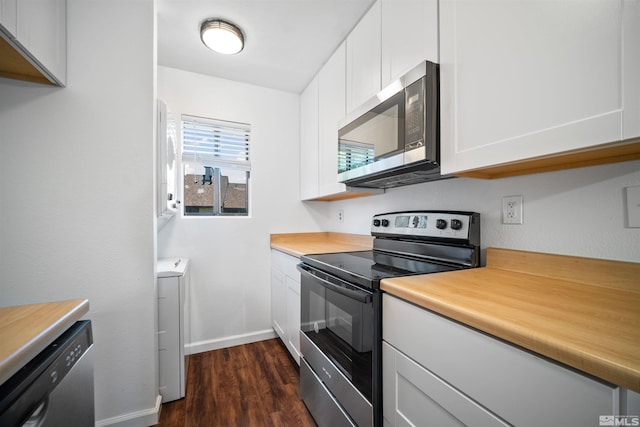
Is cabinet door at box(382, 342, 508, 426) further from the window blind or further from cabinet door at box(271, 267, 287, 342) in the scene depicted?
the window blind

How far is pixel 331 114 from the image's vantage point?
6.68ft

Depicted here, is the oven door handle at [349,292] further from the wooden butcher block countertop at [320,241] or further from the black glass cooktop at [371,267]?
the wooden butcher block countertop at [320,241]

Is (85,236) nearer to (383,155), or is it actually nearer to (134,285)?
(134,285)

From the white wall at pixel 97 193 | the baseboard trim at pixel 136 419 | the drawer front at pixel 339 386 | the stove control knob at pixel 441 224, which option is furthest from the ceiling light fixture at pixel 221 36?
the baseboard trim at pixel 136 419

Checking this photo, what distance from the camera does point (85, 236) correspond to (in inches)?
53.1

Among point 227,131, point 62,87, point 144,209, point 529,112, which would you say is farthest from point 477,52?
point 227,131

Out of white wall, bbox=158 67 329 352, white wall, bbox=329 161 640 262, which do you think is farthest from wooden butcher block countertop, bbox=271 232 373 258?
white wall, bbox=329 161 640 262

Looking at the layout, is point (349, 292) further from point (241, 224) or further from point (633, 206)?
point (241, 224)

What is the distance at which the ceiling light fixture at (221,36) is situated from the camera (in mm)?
1716

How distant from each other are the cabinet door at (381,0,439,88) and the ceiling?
315 millimetres

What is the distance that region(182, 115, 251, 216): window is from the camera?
2.36 metres

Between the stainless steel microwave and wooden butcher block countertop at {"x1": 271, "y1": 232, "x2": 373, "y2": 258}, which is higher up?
the stainless steel microwave

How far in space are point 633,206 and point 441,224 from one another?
0.64 metres

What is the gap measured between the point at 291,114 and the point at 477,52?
2.02m
